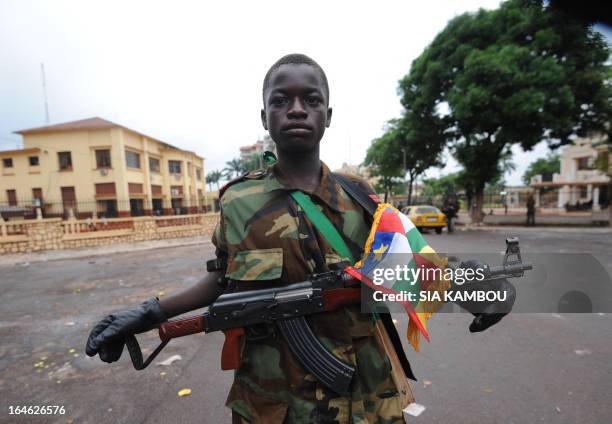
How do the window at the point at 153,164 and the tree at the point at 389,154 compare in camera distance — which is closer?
the tree at the point at 389,154

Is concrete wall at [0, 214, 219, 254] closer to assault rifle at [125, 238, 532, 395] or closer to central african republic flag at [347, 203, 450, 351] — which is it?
assault rifle at [125, 238, 532, 395]

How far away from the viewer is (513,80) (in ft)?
37.6

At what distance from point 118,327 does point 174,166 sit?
33920 mm

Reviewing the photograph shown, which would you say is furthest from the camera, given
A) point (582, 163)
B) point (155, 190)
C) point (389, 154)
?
point (582, 163)

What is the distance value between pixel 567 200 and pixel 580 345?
37620 mm

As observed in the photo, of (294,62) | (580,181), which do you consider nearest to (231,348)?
(294,62)

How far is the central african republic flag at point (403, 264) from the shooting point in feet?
3.49

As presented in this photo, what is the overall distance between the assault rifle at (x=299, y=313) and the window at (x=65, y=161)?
2976 cm

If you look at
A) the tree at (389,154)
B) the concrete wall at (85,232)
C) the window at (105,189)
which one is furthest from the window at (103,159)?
the tree at (389,154)

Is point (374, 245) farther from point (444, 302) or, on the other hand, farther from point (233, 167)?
point (233, 167)

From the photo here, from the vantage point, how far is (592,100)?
12273 mm

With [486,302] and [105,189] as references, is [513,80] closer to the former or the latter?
[486,302]

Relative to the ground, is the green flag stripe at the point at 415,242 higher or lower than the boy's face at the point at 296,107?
lower

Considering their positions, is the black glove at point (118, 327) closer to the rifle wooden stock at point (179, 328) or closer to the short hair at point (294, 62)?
the rifle wooden stock at point (179, 328)
